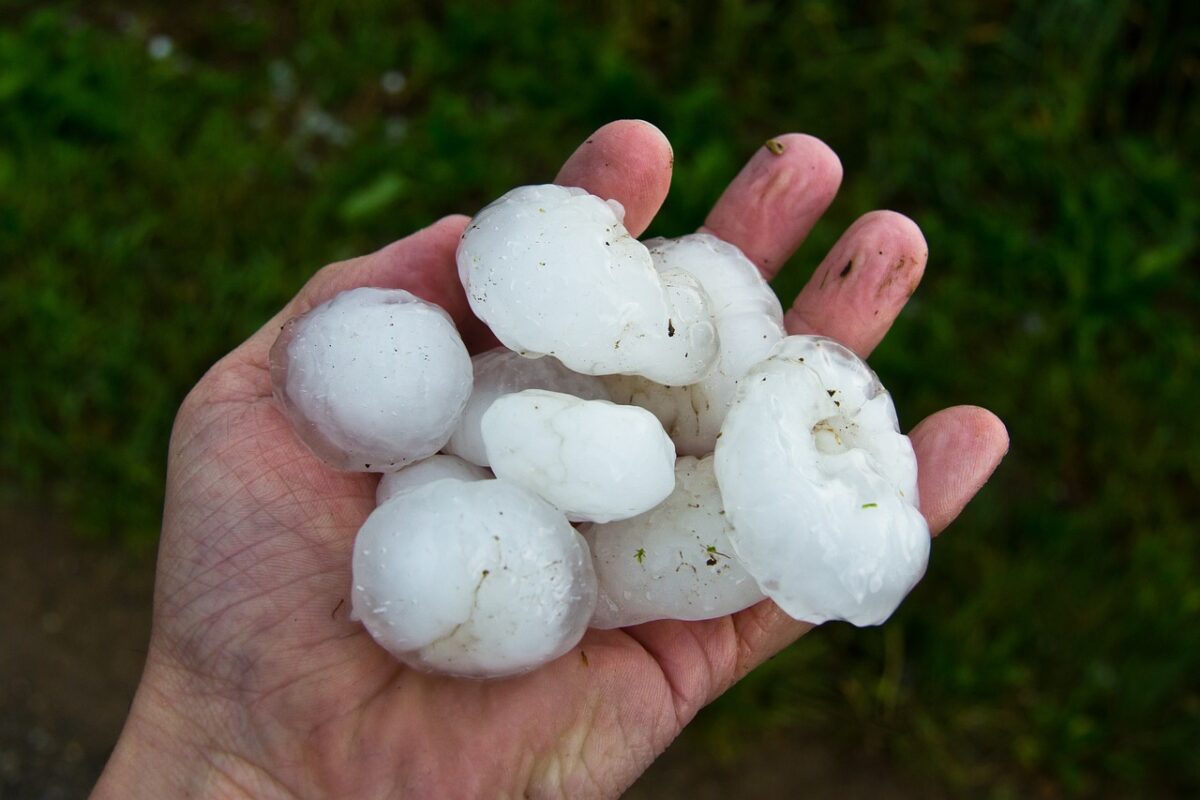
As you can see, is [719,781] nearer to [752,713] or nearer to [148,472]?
[752,713]

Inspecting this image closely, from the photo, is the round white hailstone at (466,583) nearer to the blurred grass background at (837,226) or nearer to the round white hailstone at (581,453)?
the round white hailstone at (581,453)

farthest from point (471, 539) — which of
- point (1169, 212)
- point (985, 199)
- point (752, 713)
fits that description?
point (1169, 212)

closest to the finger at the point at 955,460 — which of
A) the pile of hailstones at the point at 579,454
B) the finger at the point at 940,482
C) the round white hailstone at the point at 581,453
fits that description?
the finger at the point at 940,482

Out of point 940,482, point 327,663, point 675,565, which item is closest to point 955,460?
point 940,482

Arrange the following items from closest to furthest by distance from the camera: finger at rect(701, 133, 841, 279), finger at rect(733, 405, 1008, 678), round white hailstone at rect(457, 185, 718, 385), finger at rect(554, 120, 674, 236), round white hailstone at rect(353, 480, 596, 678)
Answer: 1. round white hailstone at rect(353, 480, 596, 678)
2. round white hailstone at rect(457, 185, 718, 385)
3. finger at rect(733, 405, 1008, 678)
4. finger at rect(554, 120, 674, 236)
5. finger at rect(701, 133, 841, 279)

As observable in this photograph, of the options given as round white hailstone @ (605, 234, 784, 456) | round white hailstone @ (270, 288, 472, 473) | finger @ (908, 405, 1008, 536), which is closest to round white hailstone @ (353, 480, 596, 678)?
round white hailstone @ (270, 288, 472, 473)

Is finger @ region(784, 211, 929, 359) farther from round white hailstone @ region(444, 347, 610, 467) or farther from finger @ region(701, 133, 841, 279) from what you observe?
round white hailstone @ region(444, 347, 610, 467)
